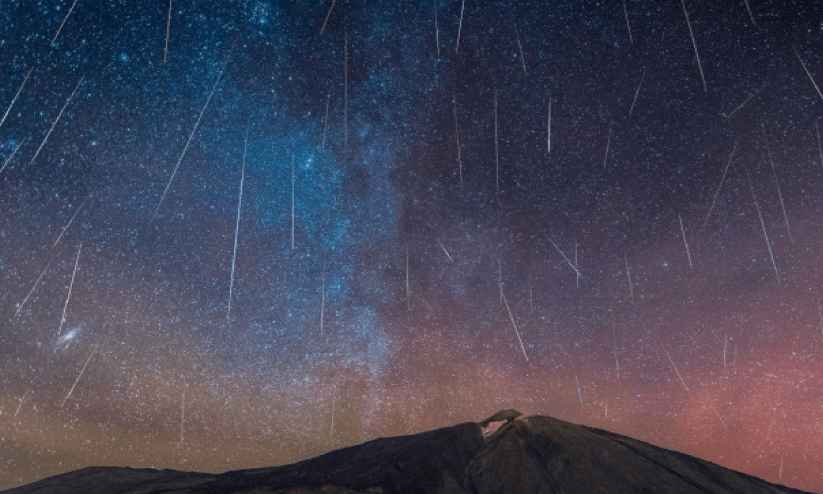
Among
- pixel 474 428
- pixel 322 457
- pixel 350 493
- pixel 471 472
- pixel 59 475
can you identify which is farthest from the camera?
pixel 59 475

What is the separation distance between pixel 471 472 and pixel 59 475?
78.9 meters

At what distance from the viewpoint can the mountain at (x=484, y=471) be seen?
71.9 m

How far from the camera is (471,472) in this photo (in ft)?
254

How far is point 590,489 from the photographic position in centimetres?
7150

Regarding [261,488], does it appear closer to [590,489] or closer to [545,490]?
[545,490]

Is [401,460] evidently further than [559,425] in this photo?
No

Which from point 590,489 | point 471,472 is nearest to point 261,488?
point 471,472

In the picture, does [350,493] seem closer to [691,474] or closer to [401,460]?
[401,460]

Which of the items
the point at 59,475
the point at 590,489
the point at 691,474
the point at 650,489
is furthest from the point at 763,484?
the point at 59,475

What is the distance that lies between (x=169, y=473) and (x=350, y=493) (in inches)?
1822

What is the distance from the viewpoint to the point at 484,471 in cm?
7725

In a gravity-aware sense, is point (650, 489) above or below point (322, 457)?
below

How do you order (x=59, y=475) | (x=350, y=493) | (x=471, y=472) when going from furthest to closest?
1. (x=59, y=475)
2. (x=471, y=472)
3. (x=350, y=493)

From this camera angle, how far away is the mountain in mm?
71875
